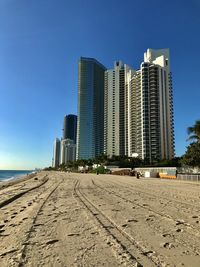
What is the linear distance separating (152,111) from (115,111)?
34346mm

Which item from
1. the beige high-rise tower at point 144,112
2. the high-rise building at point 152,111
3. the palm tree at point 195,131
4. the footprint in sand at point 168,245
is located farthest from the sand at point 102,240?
the beige high-rise tower at point 144,112

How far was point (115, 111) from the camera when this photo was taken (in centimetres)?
16162

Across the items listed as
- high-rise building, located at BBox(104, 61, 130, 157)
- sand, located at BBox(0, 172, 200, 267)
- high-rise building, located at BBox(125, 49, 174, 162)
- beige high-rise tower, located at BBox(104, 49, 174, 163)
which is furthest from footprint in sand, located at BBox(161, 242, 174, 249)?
high-rise building, located at BBox(104, 61, 130, 157)

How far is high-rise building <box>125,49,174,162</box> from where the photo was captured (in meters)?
129

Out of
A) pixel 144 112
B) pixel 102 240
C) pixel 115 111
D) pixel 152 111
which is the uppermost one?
pixel 115 111

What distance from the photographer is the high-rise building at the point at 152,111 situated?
129 meters

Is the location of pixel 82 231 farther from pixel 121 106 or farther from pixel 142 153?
pixel 121 106

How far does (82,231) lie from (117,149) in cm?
15211

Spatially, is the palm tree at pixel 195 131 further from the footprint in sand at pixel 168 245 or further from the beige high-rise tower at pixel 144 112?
the beige high-rise tower at pixel 144 112

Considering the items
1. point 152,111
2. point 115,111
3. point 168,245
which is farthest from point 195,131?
point 115,111

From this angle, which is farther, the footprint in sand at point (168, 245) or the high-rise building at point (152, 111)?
the high-rise building at point (152, 111)

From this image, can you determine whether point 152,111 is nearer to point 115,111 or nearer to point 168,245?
point 115,111

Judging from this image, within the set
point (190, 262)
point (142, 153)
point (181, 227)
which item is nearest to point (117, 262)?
point (190, 262)

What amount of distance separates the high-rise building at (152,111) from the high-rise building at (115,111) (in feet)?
29.7
